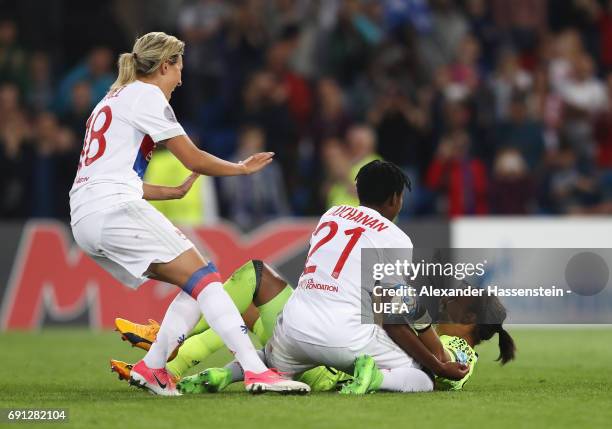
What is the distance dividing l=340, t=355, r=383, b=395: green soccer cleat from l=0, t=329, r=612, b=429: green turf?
0.08 metres

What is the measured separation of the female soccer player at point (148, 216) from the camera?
22.8 ft

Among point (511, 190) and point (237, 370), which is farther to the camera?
point (511, 190)

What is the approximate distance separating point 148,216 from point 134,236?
142 millimetres

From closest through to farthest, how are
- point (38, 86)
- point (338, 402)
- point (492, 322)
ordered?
1. point (338, 402)
2. point (492, 322)
3. point (38, 86)

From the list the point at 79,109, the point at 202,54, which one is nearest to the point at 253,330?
the point at 79,109

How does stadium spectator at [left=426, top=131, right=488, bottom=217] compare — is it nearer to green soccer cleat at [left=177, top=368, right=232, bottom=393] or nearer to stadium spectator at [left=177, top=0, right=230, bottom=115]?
stadium spectator at [left=177, top=0, right=230, bottom=115]

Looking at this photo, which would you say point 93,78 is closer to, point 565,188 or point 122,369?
point 565,188

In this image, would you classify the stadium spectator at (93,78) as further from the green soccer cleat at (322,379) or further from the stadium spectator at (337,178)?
the green soccer cleat at (322,379)

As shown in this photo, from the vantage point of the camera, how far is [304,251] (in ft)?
46.3

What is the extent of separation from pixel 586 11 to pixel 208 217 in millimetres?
6829

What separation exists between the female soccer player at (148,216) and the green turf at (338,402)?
304mm

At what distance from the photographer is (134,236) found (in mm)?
6965

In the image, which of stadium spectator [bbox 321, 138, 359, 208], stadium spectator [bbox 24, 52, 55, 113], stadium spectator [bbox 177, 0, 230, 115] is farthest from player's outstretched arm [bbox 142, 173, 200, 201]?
stadium spectator [bbox 24, 52, 55, 113]

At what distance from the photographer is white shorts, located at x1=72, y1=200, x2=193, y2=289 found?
6.97 metres
